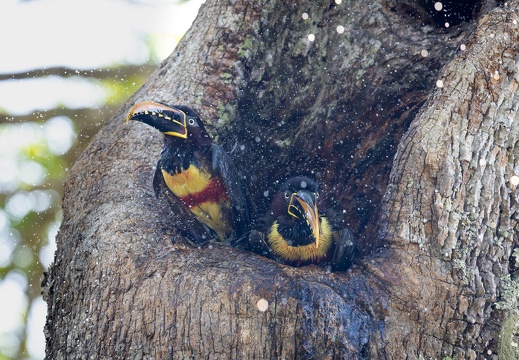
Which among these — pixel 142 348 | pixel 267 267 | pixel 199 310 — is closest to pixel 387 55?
pixel 267 267

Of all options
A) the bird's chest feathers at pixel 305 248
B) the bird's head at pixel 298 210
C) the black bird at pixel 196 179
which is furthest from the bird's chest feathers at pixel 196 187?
the bird's chest feathers at pixel 305 248

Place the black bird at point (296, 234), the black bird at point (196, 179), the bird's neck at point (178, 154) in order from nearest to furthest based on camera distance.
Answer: the black bird at point (296, 234)
the black bird at point (196, 179)
the bird's neck at point (178, 154)

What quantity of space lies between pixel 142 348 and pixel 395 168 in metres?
1.49

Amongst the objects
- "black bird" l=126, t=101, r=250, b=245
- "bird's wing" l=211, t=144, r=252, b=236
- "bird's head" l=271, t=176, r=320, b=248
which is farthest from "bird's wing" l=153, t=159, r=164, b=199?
"bird's head" l=271, t=176, r=320, b=248

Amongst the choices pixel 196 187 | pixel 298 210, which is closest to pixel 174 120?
pixel 196 187

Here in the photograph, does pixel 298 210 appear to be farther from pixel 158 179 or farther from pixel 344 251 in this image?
pixel 158 179

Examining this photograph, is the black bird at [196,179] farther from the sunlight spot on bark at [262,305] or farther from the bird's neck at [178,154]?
the sunlight spot on bark at [262,305]

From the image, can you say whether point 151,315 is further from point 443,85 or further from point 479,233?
point 443,85

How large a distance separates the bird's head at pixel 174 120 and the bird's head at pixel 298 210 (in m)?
→ 0.60

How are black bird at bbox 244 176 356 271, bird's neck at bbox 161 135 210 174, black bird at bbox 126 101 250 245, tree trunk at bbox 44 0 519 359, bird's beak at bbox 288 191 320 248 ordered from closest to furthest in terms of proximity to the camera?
tree trunk at bbox 44 0 519 359 → bird's beak at bbox 288 191 320 248 → black bird at bbox 244 176 356 271 → black bird at bbox 126 101 250 245 → bird's neck at bbox 161 135 210 174

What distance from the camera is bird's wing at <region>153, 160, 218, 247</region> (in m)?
3.27

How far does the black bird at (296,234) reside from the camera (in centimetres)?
340

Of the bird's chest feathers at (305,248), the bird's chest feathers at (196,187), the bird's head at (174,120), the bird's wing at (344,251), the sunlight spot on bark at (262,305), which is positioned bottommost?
the bird's chest feathers at (305,248)

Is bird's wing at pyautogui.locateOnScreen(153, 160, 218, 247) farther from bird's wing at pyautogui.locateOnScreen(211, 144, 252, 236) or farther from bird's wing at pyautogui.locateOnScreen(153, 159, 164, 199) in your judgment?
bird's wing at pyautogui.locateOnScreen(211, 144, 252, 236)
